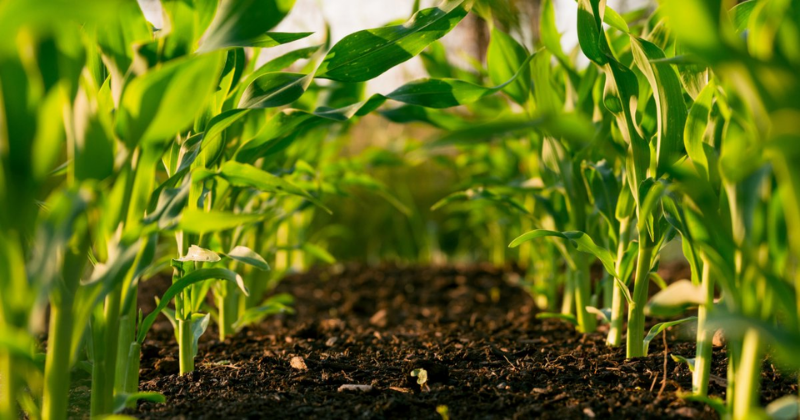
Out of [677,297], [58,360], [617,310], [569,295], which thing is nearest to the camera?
[677,297]

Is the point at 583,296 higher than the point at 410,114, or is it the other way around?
the point at 410,114

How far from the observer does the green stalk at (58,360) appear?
92 cm

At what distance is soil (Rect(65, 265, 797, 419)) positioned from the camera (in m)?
1.14

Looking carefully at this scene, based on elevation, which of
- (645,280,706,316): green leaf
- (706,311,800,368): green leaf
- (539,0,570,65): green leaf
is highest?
(539,0,570,65): green leaf

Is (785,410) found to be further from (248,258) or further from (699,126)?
(248,258)

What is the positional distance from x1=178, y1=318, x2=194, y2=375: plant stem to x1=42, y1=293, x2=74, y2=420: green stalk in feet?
1.63

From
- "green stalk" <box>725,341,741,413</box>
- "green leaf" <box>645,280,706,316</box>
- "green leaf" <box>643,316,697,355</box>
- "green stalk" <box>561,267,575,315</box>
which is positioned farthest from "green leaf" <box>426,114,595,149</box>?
"green stalk" <box>561,267,575,315</box>

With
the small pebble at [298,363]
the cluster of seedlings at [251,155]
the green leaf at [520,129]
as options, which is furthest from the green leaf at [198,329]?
the green leaf at [520,129]

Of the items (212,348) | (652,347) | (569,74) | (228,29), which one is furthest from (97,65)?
(652,347)

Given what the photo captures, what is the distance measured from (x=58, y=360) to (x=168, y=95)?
0.43 m

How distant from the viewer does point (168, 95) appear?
864 mm

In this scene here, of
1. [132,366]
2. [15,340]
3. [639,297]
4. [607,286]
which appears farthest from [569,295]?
[15,340]

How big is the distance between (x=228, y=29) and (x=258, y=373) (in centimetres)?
79

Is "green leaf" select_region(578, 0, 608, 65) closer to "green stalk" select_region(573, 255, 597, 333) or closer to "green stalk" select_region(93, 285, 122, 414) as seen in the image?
"green stalk" select_region(573, 255, 597, 333)
